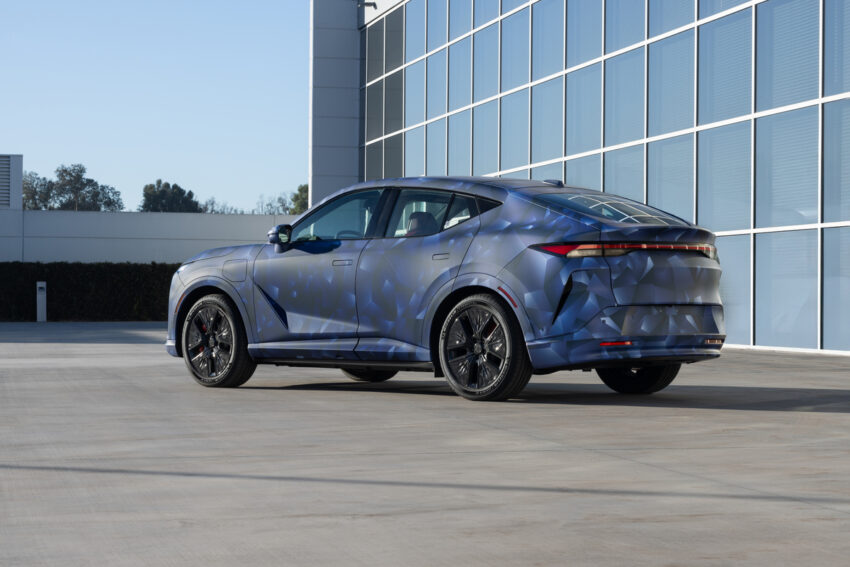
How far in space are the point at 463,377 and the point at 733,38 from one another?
38.2 ft

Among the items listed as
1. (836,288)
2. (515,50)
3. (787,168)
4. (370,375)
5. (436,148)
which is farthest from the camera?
(436,148)

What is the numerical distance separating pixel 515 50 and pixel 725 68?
24.3ft

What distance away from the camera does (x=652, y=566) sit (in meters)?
3.87

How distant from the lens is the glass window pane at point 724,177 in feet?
60.8

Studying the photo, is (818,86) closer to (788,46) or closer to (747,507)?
(788,46)

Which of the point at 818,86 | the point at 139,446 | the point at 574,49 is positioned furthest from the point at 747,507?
the point at 574,49

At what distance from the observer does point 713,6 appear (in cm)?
1952

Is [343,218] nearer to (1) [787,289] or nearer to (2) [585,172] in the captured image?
(1) [787,289]

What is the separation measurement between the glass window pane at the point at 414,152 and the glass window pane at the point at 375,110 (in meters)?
2.06

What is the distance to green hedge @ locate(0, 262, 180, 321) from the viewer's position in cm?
3625

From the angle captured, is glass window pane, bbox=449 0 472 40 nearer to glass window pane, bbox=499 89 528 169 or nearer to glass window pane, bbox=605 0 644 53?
glass window pane, bbox=499 89 528 169

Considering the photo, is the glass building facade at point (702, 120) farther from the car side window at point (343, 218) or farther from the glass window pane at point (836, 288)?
the car side window at point (343, 218)

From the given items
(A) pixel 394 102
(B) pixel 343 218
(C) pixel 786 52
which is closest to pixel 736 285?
(C) pixel 786 52

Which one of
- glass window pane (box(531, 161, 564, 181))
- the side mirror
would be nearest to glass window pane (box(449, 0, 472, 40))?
glass window pane (box(531, 161, 564, 181))
